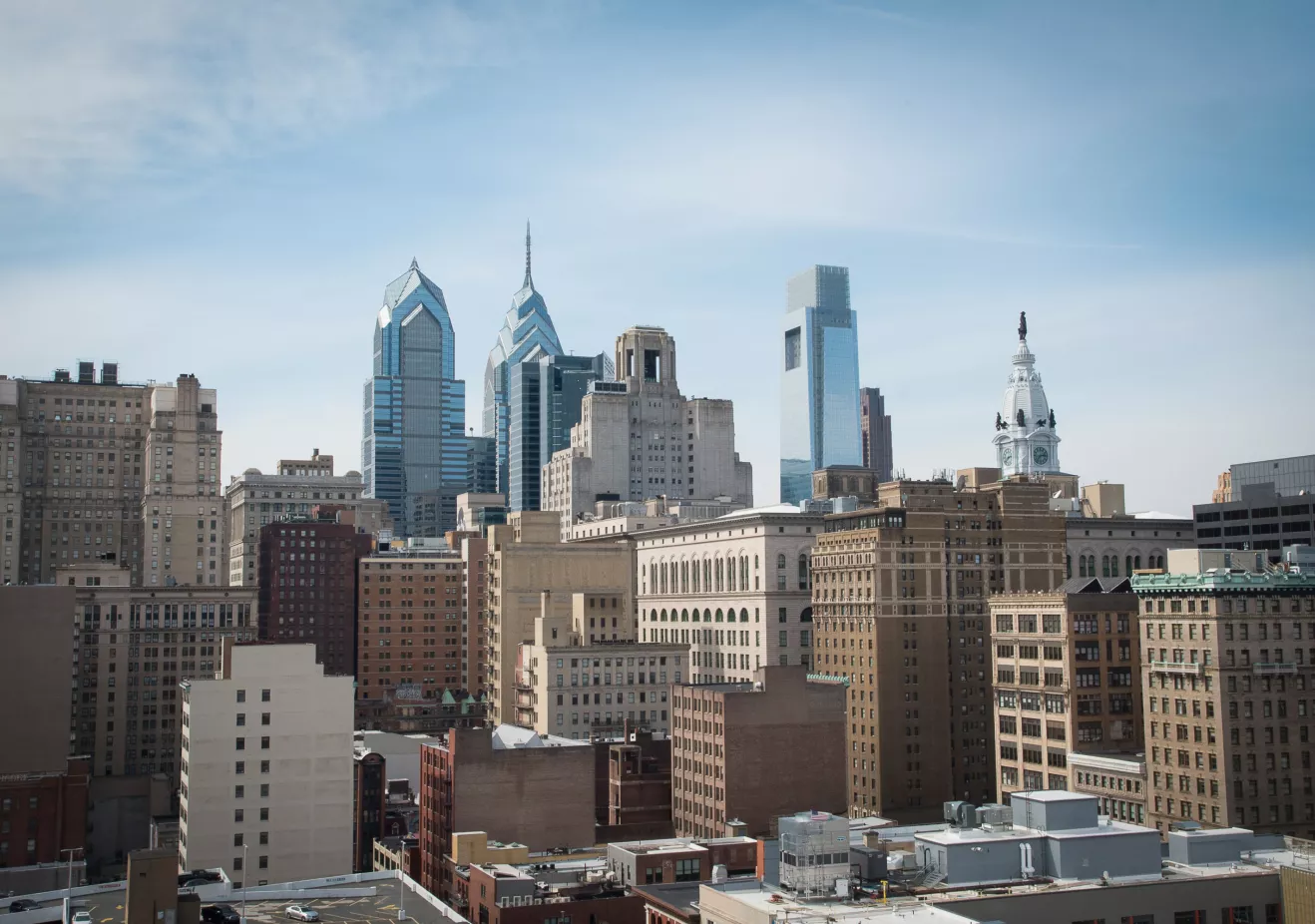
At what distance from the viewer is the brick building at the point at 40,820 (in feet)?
531

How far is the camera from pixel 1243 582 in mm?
138875

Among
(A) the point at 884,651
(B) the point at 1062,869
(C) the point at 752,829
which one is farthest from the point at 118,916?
(A) the point at 884,651

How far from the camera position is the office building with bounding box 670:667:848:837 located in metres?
165

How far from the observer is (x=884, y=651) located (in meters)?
192

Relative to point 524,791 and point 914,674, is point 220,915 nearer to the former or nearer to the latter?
point 524,791

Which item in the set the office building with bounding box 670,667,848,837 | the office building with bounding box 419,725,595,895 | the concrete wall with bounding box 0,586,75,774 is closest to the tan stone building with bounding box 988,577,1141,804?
the office building with bounding box 670,667,848,837

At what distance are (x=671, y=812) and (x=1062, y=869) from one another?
274ft

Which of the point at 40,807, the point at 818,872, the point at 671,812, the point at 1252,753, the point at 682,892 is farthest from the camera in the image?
the point at 671,812

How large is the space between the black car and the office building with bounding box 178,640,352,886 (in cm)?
3538

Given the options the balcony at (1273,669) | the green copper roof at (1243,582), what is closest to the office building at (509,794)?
the green copper roof at (1243,582)

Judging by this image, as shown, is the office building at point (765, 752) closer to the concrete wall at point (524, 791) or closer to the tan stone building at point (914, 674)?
the concrete wall at point (524, 791)

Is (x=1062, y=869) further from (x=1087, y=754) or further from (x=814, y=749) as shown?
(x=814, y=749)

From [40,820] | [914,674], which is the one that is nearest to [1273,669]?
[914,674]

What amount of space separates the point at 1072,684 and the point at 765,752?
35070 mm
